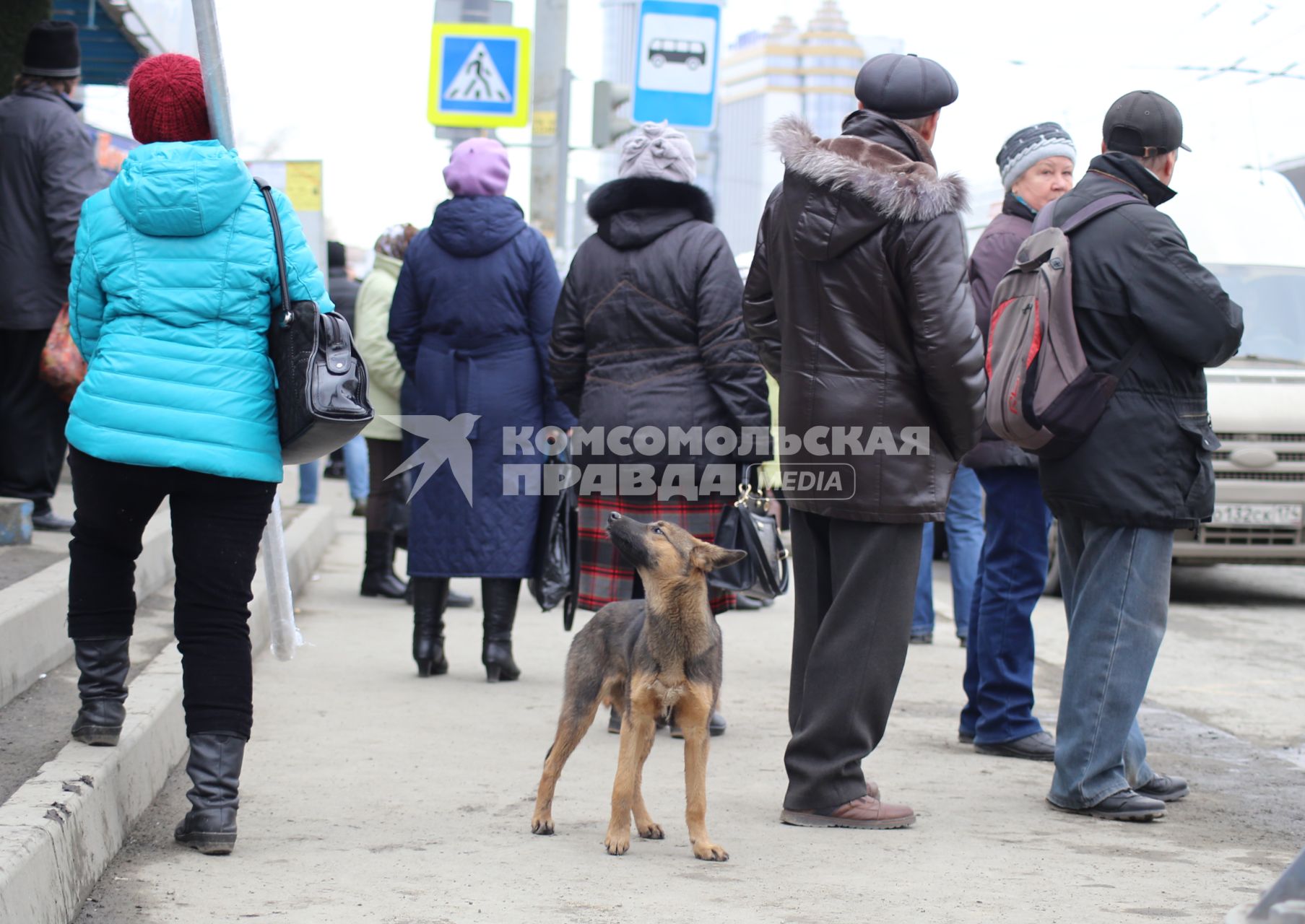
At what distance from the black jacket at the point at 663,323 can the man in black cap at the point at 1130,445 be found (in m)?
1.26

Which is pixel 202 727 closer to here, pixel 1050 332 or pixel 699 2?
pixel 1050 332

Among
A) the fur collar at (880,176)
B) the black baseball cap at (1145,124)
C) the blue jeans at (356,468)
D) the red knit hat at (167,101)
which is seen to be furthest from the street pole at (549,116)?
the red knit hat at (167,101)

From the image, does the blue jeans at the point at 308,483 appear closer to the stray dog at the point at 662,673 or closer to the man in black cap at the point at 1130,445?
the stray dog at the point at 662,673

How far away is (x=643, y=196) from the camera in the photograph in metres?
5.87

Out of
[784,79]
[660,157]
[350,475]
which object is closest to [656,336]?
[660,157]

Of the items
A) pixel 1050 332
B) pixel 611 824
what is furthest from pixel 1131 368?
pixel 611 824

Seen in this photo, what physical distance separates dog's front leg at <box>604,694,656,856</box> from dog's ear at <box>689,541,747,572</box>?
1.33 ft

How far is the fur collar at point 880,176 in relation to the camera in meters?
4.38

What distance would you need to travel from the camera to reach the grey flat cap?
15.1 feet

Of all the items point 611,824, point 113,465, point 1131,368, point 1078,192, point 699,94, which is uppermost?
point 699,94

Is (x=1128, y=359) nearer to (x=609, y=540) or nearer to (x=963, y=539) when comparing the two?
(x=609, y=540)

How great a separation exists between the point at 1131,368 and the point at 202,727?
2836 millimetres

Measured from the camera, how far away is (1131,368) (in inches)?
185

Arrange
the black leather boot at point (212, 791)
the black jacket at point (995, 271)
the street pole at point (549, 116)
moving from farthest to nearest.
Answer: the street pole at point (549, 116), the black jacket at point (995, 271), the black leather boot at point (212, 791)
